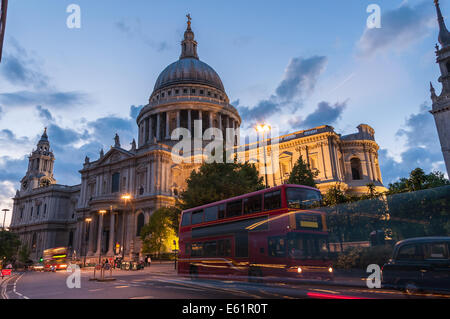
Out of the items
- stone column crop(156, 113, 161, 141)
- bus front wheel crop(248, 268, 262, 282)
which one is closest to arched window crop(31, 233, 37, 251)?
stone column crop(156, 113, 161, 141)

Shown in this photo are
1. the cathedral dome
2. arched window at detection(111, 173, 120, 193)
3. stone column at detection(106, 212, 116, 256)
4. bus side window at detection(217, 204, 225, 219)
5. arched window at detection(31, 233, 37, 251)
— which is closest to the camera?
bus side window at detection(217, 204, 225, 219)

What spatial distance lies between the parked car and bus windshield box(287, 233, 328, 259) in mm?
3963

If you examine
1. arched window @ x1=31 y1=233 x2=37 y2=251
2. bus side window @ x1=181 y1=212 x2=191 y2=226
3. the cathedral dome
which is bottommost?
bus side window @ x1=181 y1=212 x2=191 y2=226

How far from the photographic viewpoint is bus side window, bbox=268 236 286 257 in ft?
47.2

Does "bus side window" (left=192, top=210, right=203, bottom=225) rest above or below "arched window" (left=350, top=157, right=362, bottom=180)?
A: below

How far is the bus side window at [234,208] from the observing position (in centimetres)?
1798

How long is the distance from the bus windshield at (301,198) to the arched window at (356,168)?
137 feet

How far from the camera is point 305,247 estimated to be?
1427 centimetres

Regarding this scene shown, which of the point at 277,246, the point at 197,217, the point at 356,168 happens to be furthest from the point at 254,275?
the point at 356,168

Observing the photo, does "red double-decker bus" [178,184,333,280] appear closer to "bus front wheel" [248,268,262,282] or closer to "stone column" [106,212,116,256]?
"bus front wheel" [248,268,262,282]

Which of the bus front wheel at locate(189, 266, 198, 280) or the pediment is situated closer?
the bus front wheel at locate(189, 266, 198, 280)

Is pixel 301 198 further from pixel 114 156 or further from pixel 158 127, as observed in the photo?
pixel 158 127

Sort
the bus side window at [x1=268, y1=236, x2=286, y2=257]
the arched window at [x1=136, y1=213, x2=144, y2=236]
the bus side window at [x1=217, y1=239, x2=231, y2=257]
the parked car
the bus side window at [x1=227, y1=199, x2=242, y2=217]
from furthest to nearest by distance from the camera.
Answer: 1. the arched window at [x1=136, y1=213, x2=144, y2=236]
2. the bus side window at [x1=227, y1=199, x2=242, y2=217]
3. the bus side window at [x1=217, y1=239, x2=231, y2=257]
4. the bus side window at [x1=268, y1=236, x2=286, y2=257]
5. the parked car

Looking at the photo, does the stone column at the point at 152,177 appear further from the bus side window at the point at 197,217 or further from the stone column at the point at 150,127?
the bus side window at the point at 197,217
